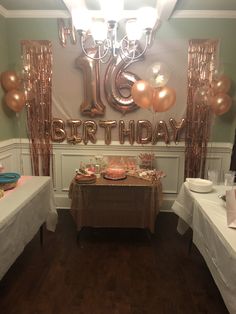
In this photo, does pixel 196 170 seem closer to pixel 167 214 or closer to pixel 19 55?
pixel 167 214

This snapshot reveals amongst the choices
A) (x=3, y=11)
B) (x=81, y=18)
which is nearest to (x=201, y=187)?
(x=81, y=18)

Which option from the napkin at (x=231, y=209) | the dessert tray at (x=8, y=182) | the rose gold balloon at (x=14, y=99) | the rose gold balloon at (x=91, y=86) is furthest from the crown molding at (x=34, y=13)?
the napkin at (x=231, y=209)

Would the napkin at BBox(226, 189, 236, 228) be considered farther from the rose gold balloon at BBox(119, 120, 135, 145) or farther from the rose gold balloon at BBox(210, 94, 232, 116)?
the rose gold balloon at BBox(119, 120, 135, 145)

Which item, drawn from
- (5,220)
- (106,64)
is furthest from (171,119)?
(5,220)

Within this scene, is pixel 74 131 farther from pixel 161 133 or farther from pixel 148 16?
pixel 148 16

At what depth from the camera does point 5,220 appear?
165cm

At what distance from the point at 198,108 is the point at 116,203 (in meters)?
1.63

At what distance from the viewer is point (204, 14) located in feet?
10.3

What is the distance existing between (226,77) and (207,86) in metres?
0.24

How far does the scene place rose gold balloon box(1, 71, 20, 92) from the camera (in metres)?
3.11

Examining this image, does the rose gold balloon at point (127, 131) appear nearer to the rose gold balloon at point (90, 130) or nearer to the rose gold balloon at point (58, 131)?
the rose gold balloon at point (90, 130)

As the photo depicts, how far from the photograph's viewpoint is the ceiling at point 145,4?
2.85 metres

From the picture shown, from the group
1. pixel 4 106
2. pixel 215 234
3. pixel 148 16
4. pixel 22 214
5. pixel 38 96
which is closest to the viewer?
pixel 215 234

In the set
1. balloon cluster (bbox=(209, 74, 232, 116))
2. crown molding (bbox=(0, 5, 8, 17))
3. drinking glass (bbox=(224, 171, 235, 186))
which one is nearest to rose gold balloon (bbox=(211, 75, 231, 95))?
balloon cluster (bbox=(209, 74, 232, 116))
